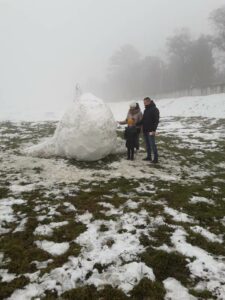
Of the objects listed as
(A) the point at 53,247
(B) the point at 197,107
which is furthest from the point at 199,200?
(B) the point at 197,107

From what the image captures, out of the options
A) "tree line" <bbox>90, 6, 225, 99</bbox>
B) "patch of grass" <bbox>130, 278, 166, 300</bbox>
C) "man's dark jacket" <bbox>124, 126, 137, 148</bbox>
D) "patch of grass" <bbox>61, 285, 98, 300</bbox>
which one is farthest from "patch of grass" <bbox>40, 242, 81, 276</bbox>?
"tree line" <bbox>90, 6, 225, 99</bbox>

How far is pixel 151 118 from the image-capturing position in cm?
1245

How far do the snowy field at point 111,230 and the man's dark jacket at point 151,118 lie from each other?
1.51m

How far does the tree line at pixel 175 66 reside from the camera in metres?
66.1

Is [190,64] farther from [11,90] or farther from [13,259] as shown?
[11,90]

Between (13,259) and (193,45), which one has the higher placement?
(193,45)

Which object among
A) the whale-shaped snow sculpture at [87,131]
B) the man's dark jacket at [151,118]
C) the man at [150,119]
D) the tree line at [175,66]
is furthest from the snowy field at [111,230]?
the tree line at [175,66]

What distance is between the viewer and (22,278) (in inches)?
205

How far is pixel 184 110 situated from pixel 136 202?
34.2 meters

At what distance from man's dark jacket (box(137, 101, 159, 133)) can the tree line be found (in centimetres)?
5075

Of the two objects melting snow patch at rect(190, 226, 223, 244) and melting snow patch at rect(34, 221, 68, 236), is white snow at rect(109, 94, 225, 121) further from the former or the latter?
melting snow patch at rect(34, 221, 68, 236)

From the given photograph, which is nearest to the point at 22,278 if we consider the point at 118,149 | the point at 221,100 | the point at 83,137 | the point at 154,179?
the point at 154,179

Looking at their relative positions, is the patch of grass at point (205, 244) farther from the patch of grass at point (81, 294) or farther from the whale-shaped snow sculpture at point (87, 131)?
the whale-shaped snow sculpture at point (87, 131)

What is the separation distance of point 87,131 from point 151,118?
255 centimetres
